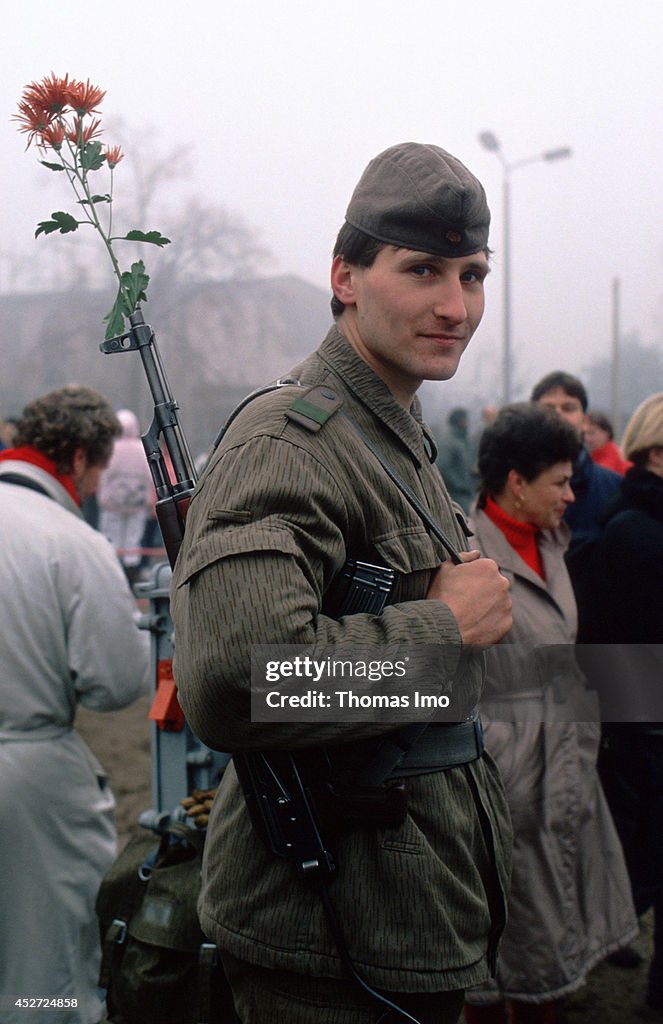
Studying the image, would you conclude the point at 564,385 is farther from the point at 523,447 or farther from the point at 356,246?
the point at 356,246

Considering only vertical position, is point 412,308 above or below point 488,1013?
above

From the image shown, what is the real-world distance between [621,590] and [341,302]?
167 cm

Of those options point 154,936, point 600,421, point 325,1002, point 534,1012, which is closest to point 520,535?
point 534,1012

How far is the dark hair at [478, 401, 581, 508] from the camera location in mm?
2957

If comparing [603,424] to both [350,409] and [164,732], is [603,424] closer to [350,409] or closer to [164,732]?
[164,732]

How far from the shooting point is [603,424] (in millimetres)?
7395

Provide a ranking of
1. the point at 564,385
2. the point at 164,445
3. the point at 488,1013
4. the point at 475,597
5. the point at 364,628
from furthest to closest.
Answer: the point at 564,385
the point at 488,1013
the point at 164,445
the point at 475,597
the point at 364,628

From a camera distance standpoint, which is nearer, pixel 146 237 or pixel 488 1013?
pixel 146 237

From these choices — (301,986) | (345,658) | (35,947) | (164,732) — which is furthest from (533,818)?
(345,658)

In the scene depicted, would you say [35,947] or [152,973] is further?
[35,947]

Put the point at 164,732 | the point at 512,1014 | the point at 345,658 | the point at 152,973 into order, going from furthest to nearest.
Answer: the point at 512,1014, the point at 164,732, the point at 152,973, the point at 345,658

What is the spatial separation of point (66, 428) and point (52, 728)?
31.3 inches

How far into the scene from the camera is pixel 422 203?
1.48 m

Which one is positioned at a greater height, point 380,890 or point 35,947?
point 380,890
